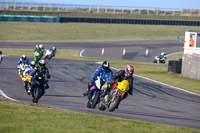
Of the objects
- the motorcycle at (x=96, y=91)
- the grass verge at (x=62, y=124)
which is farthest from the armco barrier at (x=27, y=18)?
the grass verge at (x=62, y=124)

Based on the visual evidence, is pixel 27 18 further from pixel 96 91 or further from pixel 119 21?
pixel 96 91

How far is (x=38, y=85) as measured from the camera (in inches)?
579

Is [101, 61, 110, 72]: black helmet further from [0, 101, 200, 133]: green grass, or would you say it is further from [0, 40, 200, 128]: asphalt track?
[0, 101, 200, 133]: green grass

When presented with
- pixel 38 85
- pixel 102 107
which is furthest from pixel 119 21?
Result: pixel 102 107

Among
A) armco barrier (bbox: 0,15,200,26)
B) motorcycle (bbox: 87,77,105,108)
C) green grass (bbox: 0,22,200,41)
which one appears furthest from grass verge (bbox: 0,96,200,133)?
armco barrier (bbox: 0,15,200,26)

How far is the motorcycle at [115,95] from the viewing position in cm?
1226

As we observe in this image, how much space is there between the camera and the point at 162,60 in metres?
38.3

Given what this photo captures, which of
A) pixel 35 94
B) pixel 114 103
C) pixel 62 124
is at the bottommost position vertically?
pixel 35 94

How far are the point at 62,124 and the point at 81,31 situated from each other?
54765 mm

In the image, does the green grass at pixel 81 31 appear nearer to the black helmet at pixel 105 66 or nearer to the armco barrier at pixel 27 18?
the armco barrier at pixel 27 18

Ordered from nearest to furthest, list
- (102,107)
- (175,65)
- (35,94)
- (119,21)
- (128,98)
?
(102,107)
(35,94)
(128,98)
(175,65)
(119,21)

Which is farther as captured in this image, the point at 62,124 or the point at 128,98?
the point at 128,98

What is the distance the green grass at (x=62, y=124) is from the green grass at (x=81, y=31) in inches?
1764

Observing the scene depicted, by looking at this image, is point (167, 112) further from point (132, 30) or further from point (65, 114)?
point (132, 30)
